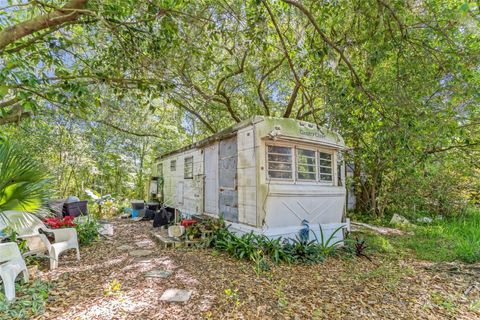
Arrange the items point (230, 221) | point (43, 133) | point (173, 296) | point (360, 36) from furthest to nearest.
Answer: point (43, 133), point (230, 221), point (360, 36), point (173, 296)

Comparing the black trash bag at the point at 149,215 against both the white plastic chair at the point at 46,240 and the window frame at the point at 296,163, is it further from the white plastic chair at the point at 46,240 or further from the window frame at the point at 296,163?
the window frame at the point at 296,163

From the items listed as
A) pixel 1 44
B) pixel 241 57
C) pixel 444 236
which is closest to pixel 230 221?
pixel 241 57

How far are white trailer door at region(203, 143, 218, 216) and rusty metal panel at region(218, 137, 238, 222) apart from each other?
24cm

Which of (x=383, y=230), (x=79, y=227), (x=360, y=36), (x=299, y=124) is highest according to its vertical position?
(x=360, y=36)

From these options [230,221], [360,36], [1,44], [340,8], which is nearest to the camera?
[1,44]

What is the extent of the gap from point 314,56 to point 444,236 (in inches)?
259

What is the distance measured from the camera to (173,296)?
3.63m

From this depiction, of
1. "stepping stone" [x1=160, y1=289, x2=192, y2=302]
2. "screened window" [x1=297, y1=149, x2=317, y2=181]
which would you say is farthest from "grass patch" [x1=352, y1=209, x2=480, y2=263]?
Result: "stepping stone" [x1=160, y1=289, x2=192, y2=302]

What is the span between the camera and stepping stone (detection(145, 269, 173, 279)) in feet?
14.1

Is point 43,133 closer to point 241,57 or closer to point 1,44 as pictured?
point 241,57

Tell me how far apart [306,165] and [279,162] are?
811 millimetres

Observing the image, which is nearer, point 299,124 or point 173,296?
point 173,296

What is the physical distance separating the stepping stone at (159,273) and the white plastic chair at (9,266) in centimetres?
163

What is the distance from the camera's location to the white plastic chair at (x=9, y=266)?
10.3ft
